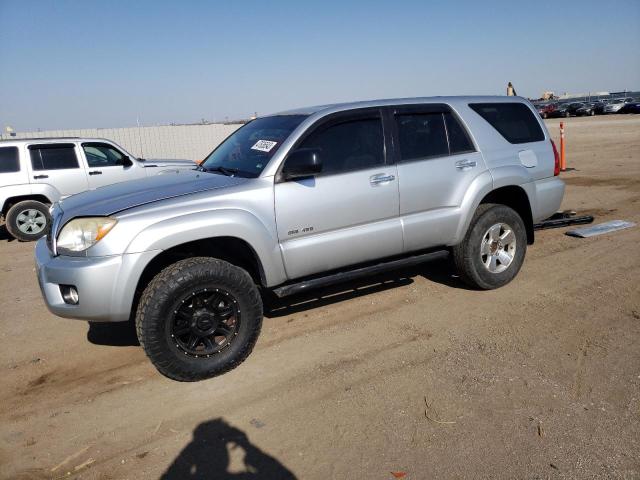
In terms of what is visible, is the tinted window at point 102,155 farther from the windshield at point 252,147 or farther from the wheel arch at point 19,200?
the windshield at point 252,147

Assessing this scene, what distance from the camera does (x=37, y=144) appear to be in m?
9.48

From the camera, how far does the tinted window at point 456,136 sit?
4.78 metres

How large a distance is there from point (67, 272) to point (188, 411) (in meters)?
1.22

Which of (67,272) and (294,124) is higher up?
(294,124)

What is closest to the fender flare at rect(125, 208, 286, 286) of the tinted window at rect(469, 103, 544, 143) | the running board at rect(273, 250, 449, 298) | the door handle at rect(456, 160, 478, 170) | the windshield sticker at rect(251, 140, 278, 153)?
the running board at rect(273, 250, 449, 298)

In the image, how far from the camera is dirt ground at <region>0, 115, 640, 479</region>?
275 centimetres

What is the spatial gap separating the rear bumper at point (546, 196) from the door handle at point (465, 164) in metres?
0.86

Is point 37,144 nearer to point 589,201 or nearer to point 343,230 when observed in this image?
point 343,230

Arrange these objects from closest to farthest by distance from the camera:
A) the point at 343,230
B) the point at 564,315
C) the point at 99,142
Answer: the point at 343,230, the point at 564,315, the point at 99,142

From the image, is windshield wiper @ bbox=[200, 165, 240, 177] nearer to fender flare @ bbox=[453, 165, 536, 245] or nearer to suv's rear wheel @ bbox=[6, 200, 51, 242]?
fender flare @ bbox=[453, 165, 536, 245]

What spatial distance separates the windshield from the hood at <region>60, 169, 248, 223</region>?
19 cm

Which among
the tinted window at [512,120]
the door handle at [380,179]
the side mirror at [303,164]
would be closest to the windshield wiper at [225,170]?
the side mirror at [303,164]

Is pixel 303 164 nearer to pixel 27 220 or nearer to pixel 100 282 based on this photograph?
pixel 100 282

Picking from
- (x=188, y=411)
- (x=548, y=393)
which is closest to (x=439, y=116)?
(x=548, y=393)
